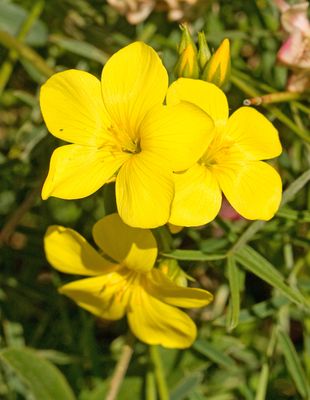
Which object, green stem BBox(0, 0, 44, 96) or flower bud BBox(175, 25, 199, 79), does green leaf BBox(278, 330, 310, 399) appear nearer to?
flower bud BBox(175, 25, 199, 79)

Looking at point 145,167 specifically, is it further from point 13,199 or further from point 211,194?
point 13,199

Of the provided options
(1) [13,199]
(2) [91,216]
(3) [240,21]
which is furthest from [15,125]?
(3) [240,21]

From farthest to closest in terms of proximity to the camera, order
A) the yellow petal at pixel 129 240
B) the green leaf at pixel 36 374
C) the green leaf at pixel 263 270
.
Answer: the green leaf at pixel 36 374, the green leaf at pixel 263 270, the yellow petal at pixel 129 240

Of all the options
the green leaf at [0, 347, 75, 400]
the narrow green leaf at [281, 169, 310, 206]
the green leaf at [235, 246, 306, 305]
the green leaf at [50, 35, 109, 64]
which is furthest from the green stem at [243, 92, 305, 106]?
the green leaf at [0, 347, 75, 400]

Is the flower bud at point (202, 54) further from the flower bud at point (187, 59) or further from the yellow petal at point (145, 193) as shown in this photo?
the yellow petal at point (145, 193)

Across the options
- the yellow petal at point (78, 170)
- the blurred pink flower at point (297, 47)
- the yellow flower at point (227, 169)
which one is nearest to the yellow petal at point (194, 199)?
the yellow flower at point (227, 169)

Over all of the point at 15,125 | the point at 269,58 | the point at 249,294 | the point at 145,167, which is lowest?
the point at 249,294

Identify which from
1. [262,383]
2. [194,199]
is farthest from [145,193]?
[262,383]
